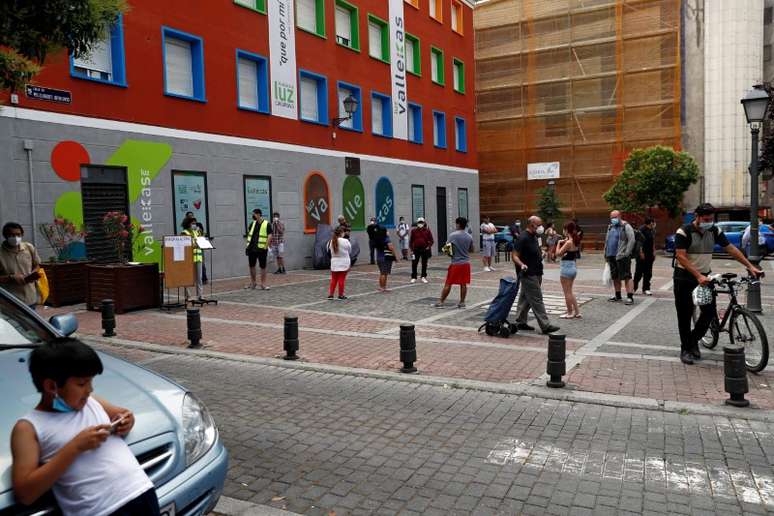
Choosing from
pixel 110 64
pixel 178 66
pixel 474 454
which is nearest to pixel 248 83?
pixel 178 66

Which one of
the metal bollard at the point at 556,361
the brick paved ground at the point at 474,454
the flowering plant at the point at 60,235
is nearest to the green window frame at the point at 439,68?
the flowering plant at the point at 60,235

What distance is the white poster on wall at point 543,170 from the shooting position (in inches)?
1646

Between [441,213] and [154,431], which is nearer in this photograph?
[154,431]

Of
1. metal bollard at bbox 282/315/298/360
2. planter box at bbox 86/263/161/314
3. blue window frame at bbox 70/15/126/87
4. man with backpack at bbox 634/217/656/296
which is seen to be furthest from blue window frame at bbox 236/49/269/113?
metal bollard at bbox 282/315/298/360

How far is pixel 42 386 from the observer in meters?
2.33

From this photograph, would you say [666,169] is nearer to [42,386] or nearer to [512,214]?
[512,214]

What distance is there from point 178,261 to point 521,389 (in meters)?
8.00

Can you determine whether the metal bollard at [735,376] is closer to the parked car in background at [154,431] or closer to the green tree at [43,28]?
the parked car in background at [154,431]

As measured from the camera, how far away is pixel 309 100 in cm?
2281

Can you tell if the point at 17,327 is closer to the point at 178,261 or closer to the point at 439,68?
the point at 178,261

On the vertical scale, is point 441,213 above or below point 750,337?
above

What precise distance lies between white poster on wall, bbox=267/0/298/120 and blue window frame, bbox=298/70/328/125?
0.71 m

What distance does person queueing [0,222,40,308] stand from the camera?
25.6 ft

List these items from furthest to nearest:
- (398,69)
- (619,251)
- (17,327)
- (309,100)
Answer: (398,69)
(309,100)
(619,251)
(17,327)
